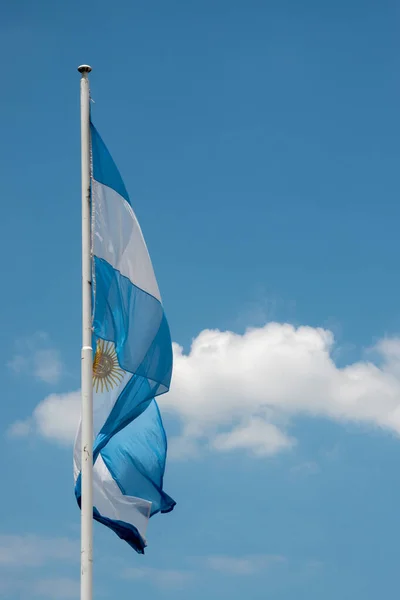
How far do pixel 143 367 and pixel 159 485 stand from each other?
4.24 metres

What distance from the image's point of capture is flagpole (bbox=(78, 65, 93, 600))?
66.3ft

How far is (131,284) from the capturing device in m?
23.0

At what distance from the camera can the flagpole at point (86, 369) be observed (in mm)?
20219

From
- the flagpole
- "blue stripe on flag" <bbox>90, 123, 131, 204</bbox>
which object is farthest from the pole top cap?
"blue stripe on flag" <bbox>90, 123, 131, 204</bbox>

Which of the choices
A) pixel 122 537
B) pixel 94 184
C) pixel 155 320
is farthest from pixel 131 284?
pixel 122 537

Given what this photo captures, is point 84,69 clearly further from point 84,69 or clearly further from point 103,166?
point 103,166

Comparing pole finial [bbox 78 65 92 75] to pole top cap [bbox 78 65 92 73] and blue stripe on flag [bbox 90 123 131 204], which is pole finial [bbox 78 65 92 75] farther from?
blue stripe on flag [bbox 90 123 131 204]

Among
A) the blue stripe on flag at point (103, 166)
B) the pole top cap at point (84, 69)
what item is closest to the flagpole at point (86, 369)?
the pole top cap at point (84, 69)

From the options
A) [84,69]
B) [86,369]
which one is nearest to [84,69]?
[84,69]

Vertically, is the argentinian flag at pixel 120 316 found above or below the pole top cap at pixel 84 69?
below

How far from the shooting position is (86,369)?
69.7ft

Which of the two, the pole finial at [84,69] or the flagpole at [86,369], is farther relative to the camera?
the pole finial at [84,69]

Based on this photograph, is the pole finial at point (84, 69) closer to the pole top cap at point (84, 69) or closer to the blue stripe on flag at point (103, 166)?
the pole top cap at point (84, 69)

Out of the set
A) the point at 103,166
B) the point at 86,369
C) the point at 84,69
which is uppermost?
the point at 84,69
